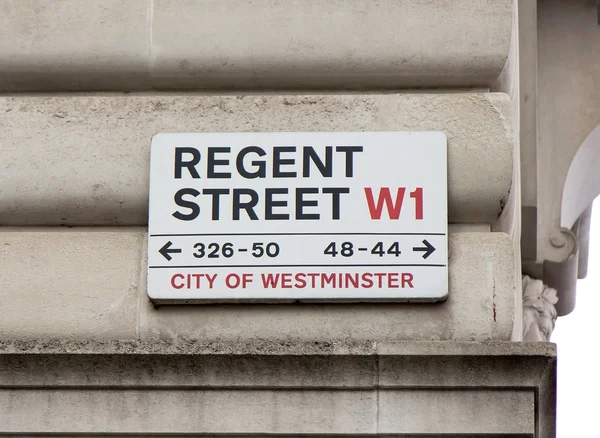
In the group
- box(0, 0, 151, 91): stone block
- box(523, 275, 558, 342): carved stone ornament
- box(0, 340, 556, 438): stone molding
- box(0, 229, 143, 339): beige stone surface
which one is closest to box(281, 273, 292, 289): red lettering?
box(0, 340, 556, 438): stone molding

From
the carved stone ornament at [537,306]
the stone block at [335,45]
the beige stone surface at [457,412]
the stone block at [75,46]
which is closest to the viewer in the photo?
the beige stone surface at [457,412]

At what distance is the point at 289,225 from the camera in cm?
709

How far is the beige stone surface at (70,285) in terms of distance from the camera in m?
7.08

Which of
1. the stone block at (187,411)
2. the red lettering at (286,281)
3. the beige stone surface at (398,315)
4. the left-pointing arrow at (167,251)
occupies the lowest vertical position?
the stone block at (187,411)

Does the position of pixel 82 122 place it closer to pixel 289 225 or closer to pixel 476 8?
pixel 289 225

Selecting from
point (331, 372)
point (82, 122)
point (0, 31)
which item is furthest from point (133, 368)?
point (0, 31)

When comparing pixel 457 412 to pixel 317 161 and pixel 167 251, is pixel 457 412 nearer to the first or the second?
pixel 317 161

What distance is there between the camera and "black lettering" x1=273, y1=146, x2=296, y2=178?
23.5 feet

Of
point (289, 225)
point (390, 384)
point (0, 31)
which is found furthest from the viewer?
point (0, 31)

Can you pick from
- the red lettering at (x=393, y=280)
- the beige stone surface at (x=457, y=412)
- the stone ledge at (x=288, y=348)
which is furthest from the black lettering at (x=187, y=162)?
the beige stone surface at (x=457, y=412)

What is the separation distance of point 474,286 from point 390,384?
60cm

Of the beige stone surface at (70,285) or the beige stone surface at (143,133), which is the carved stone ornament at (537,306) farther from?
the beige stone surface at (70,285)

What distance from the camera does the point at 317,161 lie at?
23.6 feet

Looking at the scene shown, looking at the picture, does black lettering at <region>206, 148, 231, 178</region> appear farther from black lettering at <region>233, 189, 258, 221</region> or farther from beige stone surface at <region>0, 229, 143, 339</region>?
beige stone surface at <region>0, 229, 143, 339</region>
